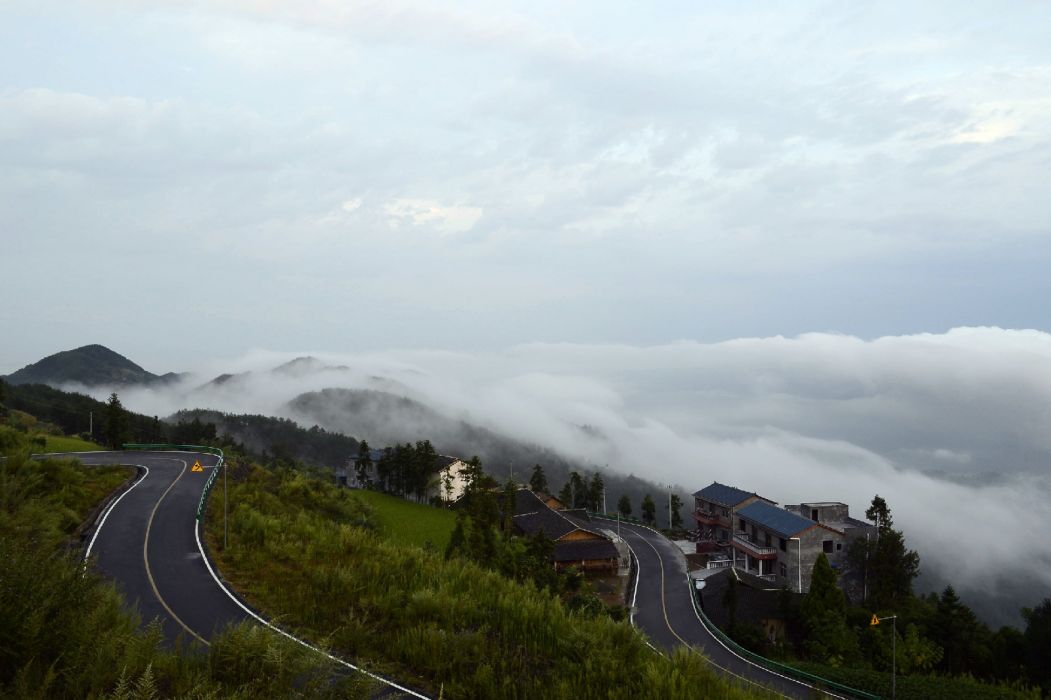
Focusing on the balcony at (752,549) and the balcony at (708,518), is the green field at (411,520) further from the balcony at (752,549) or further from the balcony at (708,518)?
the balcony at (708,518)

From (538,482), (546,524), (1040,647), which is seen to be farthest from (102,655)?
(538,482)

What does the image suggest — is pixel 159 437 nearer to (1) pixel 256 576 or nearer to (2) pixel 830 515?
(1) pixel 256 576

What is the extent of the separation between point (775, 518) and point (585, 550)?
2122 centimetres

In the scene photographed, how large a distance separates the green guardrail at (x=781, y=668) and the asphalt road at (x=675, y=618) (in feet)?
1.44

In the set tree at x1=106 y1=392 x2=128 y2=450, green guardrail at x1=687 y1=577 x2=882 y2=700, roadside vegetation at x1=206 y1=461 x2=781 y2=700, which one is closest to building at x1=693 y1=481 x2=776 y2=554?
green guardrail at x1=687 y1=577 x2=882 y2=700

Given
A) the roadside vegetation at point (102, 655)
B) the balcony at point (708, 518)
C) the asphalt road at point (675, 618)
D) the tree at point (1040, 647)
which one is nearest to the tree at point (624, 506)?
the balcony at point (708, 518)

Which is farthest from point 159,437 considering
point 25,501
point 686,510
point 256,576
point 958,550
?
point 958,550

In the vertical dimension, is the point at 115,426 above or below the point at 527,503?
above

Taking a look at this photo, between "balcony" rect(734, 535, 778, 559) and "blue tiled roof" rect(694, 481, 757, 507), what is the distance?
550 centimetres

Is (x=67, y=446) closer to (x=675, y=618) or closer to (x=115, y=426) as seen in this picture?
(x=115, y=426)

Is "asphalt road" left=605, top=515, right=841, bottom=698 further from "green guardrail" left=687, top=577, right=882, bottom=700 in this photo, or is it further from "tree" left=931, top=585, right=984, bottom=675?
"tree" left=931, top=585, right=984, bottom=675

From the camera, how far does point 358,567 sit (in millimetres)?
24953

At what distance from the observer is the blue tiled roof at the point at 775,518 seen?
202 ft

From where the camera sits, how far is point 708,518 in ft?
258
